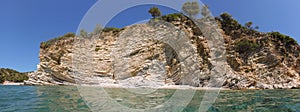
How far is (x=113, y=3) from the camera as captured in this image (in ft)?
39.3

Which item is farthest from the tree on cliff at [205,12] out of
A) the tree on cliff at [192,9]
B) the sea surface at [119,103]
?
the sea surface at [119,103]

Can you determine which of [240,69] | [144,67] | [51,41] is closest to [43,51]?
[51,41]

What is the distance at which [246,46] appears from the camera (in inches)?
1061

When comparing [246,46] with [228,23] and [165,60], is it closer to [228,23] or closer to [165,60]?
[228,23]

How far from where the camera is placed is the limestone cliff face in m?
25.0

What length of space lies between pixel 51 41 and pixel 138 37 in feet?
57.2

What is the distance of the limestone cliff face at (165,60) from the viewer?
2497 centimetres

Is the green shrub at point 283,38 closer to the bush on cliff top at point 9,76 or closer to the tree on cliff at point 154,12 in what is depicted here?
the tree on cliff at point 154,12

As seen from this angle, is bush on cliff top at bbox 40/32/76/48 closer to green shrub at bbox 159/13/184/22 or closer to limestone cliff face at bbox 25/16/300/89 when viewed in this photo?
limestone cliff face at bbox 25/16/300/89

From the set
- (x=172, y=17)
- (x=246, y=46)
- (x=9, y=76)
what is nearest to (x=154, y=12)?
(x=172, y=17)

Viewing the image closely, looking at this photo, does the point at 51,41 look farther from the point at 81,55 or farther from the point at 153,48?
the point at 153,48

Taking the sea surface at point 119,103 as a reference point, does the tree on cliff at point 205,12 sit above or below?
above

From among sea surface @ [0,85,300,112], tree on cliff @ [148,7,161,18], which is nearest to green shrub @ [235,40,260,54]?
tree on cliff @ [148,7,161,18]

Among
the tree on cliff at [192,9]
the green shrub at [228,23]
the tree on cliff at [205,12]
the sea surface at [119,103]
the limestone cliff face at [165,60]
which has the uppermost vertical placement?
the tree on cliff at [192,9]
